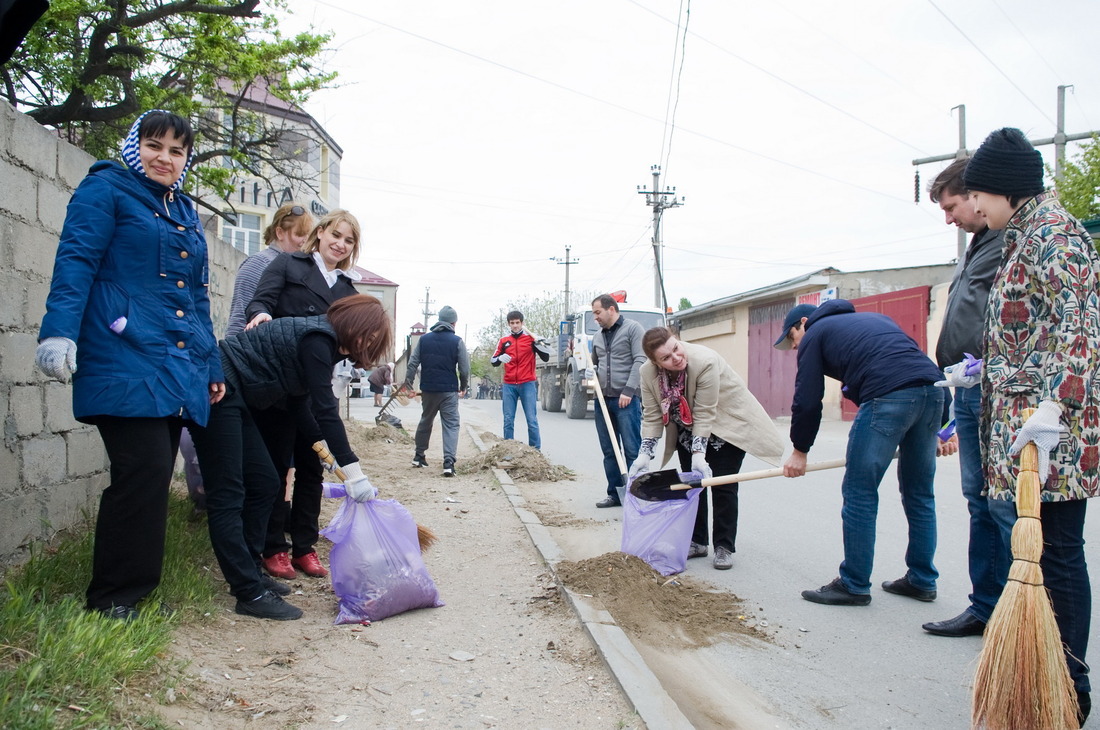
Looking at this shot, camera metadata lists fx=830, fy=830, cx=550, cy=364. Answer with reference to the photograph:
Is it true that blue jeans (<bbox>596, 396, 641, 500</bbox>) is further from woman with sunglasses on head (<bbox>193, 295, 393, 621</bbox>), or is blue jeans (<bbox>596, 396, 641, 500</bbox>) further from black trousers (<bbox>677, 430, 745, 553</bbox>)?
woman with sunglasses on head (<bbox>193, 295, 393, 621</bbox>)

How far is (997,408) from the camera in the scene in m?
2.76

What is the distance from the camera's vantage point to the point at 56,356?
252 centimetres

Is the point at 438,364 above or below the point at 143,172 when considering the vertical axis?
below

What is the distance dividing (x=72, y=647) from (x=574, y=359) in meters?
16.7

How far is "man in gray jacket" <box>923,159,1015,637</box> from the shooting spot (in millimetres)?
3529

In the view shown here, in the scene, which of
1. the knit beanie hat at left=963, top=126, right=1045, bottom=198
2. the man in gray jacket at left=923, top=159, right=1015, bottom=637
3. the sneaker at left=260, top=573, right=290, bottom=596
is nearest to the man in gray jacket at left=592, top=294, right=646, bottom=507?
the man in gray jacket at left=923, top=159, right=1015, bottom=637

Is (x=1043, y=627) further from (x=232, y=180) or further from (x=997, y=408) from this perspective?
(x=232, y=180)

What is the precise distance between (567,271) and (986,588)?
63850 millimetres

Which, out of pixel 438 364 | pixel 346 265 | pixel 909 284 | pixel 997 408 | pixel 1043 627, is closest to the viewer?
pixel 1043 627

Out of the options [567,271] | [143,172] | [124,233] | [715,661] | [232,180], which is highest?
[567,271]

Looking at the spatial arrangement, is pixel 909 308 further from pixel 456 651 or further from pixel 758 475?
pixel 456 651

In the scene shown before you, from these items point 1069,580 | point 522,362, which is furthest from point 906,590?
point 522,362

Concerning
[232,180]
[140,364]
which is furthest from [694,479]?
[232,180]

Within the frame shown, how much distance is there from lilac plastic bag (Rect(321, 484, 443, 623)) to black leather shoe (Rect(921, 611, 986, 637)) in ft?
7.80
